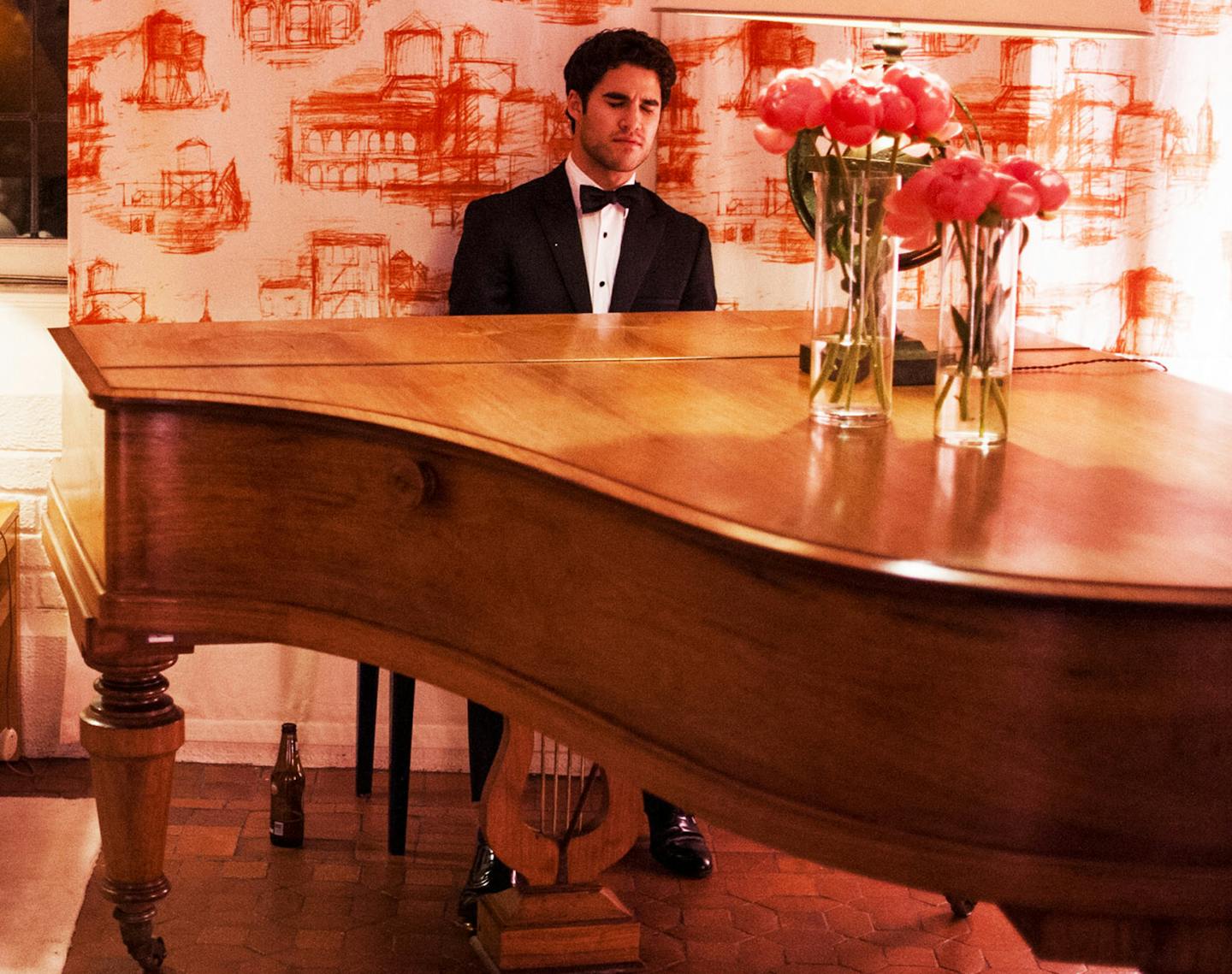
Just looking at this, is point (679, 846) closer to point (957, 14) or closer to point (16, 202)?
point (957, 14)

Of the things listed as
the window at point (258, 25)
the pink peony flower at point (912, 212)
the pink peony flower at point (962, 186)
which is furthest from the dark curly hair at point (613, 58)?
the pink peony flower at point (962, 186)

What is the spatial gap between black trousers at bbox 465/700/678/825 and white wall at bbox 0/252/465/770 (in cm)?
45

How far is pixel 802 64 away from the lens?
377 cm

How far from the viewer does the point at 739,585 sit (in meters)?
1.51

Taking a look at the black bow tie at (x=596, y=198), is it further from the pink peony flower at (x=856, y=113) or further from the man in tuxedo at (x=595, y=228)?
the pink peony flower at (x=856, y=113)

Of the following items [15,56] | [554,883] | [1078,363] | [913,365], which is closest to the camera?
[913,365]

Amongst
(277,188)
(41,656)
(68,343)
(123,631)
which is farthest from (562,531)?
(41,656)

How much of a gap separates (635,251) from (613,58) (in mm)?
409

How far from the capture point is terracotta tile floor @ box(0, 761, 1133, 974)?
114 inches

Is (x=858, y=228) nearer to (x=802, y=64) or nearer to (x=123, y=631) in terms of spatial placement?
(x=123, y=631)

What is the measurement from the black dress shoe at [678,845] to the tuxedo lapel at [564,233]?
3.58ft

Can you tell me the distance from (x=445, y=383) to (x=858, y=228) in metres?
0.56

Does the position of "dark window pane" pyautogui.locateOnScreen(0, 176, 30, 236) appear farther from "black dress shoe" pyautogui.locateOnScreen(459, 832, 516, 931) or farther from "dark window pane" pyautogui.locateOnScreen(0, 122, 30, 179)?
"black dress shoe" pyautogui.locateOnScreen(459, 832, 516, 931)

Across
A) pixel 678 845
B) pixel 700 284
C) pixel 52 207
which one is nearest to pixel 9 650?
pixel 52 207
